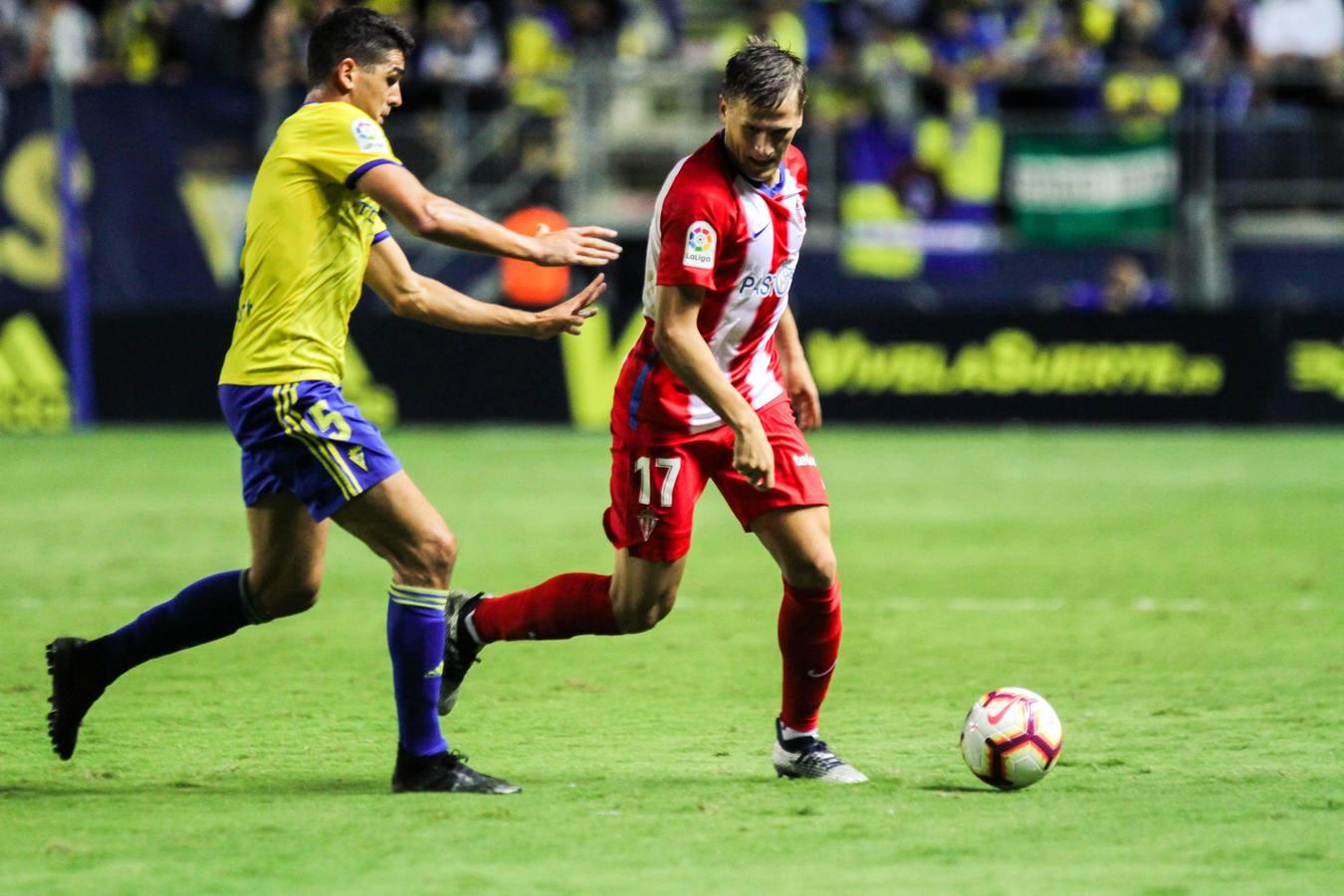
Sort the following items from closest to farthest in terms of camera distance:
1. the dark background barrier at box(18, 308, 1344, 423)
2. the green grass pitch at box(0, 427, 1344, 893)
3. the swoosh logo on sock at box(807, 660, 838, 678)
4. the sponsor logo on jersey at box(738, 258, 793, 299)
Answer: the green grass pitch at box(0, 427, 1344, 893), the sponsor logo on jersey at box(738, 258, 793, 299), the swoosh logo on sock at box(807, 660, 838, 678), the dark background barrier at box(18, 308, 1344, 423)

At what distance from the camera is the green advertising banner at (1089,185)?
20.2m

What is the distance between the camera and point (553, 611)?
6430 mm

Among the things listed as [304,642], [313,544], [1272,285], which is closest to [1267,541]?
[304,642]

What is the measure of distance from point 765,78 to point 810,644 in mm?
1703

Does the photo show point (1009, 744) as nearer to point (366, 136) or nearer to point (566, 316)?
point (566, 316)

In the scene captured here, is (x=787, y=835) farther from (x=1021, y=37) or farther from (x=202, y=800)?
(x=1021, y=37)

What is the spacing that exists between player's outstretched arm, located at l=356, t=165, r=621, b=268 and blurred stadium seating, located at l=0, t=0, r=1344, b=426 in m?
14.7

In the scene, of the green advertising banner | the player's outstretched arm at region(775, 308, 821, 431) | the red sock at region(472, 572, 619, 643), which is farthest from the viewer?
the green advertising banner

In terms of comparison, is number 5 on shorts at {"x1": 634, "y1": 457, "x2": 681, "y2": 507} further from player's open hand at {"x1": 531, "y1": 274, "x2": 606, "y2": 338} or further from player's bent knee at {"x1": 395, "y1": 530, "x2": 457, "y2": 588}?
player's bent knee at {"x1": 395, "y1": 530, "x2": 457, "y2": 588}

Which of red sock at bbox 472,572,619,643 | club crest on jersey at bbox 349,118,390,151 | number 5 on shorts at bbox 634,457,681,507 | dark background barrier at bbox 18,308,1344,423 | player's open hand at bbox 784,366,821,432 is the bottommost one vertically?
dark background barrier at bbox 18,308,1344,423

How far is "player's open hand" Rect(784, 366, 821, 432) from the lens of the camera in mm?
6680

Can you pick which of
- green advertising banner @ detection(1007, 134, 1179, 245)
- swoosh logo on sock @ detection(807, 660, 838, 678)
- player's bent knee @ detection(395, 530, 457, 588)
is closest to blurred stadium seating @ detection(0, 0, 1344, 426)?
green advertising banner @ detection(1007, 134, 1179, 245)

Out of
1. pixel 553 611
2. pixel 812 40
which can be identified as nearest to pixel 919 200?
pixel 812 40

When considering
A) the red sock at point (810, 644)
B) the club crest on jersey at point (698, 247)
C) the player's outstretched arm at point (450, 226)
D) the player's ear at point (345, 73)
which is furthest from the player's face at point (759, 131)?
the red sock at point (810, 644)
